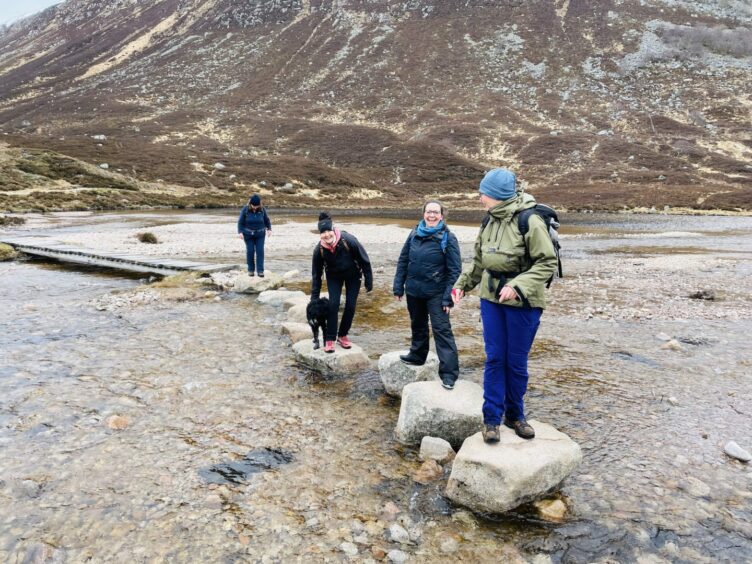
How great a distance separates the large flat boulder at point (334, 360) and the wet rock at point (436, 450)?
3.05 meters

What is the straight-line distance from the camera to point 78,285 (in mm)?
17172

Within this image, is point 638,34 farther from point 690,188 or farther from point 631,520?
point 631,520

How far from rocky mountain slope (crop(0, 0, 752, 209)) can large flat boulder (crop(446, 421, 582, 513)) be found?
6641cm

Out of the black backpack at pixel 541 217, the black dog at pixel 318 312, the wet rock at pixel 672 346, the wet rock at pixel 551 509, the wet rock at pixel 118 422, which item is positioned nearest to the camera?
the wet rock at pixel 551 509

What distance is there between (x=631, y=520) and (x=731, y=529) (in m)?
0.90

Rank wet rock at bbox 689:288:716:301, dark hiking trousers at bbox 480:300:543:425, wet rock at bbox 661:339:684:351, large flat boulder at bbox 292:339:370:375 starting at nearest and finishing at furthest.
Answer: dark hiking trousers at bbox 480:300:543:425, large flat boulder at bbox 292:339:370:375, wet rock at bbox 661:339:684:351, wet rock at bbox 689:288:716:301

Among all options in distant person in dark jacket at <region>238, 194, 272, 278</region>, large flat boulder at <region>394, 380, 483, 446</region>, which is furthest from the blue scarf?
distant person in dark jacket at <region>238, 194, 272, 278</region>

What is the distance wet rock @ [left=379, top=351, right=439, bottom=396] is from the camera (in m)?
8.11

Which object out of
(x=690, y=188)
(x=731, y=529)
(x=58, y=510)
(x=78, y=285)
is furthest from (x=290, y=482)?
(x=690, y=188)

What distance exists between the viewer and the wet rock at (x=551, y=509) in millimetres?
5062

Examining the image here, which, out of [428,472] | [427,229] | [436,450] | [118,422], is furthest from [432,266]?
[118,422]

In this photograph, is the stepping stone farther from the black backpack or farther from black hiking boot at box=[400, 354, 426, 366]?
the black backpack

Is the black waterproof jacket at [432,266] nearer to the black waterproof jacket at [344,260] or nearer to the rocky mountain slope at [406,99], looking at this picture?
the black waterproof jacket at [344,260]

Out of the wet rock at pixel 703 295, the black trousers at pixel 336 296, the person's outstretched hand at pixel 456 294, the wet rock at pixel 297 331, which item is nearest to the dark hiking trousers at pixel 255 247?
the wet rock at pixel 297 331
